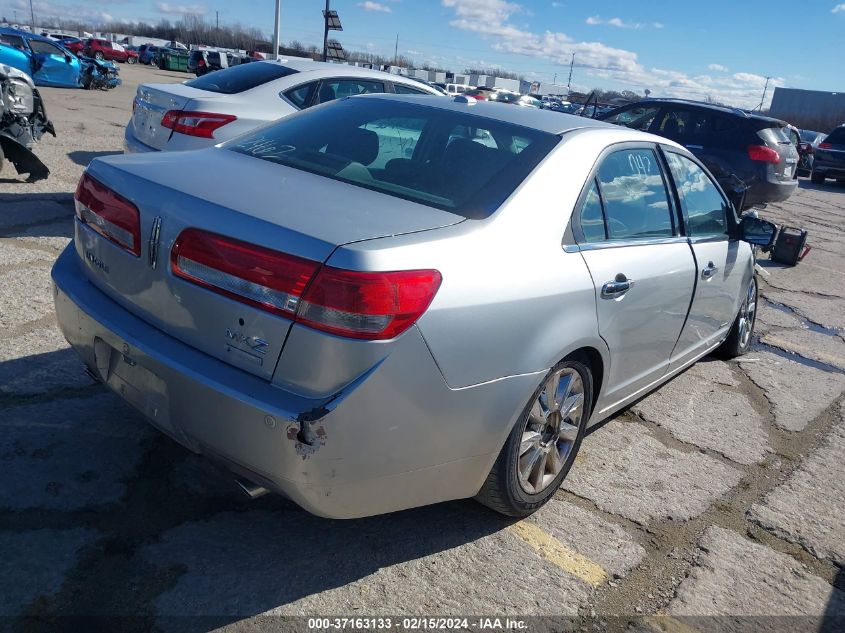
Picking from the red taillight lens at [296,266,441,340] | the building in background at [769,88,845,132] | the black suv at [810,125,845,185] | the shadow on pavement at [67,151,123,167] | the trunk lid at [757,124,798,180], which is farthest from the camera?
the building in background at [769,88,845,132]

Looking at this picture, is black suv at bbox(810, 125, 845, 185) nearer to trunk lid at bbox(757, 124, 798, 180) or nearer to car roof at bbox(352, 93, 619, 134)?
trunk lid at bbox(757, 124, 798, 180)

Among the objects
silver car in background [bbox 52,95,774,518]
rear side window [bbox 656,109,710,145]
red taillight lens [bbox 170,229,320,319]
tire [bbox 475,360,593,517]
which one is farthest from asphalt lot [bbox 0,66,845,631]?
rear side window [bbox 656,109,710,145]

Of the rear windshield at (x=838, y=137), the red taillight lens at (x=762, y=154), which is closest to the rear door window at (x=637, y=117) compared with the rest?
the red taillight lens at (x=762, y=154)

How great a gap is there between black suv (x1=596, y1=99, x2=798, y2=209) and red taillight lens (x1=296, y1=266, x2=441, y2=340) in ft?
29.0

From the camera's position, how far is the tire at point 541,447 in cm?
271

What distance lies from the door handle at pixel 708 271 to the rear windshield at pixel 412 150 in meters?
1.41

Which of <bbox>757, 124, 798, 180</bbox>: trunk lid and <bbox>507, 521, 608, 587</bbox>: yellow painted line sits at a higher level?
<bbox>757, 124, 798, 180</bbox>: trunk lid

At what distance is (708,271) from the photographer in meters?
3.99

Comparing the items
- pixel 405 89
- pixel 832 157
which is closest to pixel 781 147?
pixel 405 89

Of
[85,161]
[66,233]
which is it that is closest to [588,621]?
[66,233]

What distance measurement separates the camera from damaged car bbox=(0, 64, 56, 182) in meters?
7.18

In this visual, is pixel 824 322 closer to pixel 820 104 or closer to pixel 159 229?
pixel 159 229

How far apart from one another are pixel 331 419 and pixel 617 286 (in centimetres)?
150

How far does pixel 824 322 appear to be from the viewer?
7031 mm
